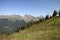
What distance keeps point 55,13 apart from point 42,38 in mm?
92498

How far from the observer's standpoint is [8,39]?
30.4 meters

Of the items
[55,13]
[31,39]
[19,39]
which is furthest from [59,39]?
[55,13]

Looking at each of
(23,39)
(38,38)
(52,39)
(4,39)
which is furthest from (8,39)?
(52,39)

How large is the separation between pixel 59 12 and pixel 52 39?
3696 inches

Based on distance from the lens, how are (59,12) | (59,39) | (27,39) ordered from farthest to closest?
(59,12) → (27,39) → (59,39)

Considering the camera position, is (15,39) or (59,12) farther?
(59,12)

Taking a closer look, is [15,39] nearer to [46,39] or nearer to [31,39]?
[31,39]

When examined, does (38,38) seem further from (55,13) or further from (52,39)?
(55,13)

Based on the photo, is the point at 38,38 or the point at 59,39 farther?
the point at 38,38

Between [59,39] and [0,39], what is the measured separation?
43.4ft

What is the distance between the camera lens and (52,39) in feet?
98.8

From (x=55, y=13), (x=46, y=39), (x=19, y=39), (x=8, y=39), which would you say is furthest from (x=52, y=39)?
(x=55, y=13)

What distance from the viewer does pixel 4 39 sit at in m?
30.6

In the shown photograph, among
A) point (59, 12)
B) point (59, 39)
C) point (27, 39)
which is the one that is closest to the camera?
point (59, 39)
